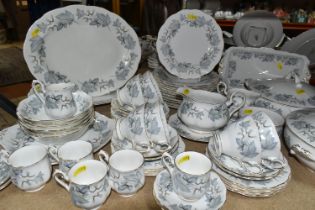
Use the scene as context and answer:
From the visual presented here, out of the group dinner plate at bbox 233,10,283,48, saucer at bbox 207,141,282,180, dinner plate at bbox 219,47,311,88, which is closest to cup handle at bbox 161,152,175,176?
saucer at bbox 207,141,282,180

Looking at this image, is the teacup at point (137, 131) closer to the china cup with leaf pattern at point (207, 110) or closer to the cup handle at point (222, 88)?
the china cup with leaf pattern at point (207, 110)

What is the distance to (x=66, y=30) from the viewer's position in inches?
39.0

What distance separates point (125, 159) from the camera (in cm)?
70

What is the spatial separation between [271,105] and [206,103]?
0.74 ft

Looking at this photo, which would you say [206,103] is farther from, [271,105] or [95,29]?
[95,29]

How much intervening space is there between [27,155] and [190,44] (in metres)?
0.74

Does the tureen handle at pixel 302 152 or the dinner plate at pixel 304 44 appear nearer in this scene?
the tureen handle at pixel 302 152

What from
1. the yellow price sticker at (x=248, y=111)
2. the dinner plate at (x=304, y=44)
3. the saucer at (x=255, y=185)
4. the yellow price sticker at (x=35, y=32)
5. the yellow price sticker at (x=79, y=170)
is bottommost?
the saucer at (x=255, y=185)

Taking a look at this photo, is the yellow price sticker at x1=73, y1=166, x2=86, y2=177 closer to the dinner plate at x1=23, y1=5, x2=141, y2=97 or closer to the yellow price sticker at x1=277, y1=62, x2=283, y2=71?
the dinner plate at x1=23, y1=5, x2=141, y2=97

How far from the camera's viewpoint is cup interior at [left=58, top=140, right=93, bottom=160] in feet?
→ 2.34

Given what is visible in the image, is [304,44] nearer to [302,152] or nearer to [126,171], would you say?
[302,152]

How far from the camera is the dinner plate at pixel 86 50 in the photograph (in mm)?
945

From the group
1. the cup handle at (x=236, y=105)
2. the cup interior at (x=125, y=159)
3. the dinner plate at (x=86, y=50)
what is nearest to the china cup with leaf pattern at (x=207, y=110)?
the cup handle at (x=236, y=105)

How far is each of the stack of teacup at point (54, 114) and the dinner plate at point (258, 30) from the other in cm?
75
